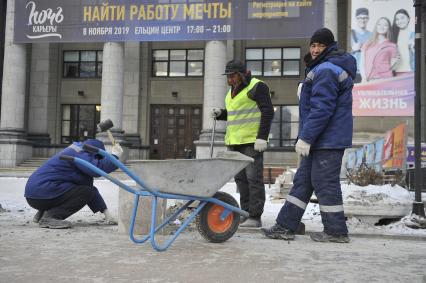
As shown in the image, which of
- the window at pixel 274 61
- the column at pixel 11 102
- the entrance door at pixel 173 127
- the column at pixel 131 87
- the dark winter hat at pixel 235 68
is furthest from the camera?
the entrance door at pixel 173 127

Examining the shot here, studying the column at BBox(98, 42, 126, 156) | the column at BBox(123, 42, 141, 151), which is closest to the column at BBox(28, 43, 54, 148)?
the column at BBox(123, 42, 141, 151)

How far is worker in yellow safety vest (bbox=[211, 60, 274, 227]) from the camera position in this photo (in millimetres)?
5762

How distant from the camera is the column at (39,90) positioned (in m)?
26.8

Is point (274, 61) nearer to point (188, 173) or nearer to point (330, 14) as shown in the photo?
point (330, 14)

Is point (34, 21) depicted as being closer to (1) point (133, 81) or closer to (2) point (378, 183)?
(1) point (133, 81)

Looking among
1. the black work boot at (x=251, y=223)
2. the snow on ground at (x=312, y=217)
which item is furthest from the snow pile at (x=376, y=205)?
the black work boot at (x=251, y=223)

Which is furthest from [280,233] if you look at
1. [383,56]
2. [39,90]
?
[39,90]

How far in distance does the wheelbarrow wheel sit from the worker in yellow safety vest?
2.77ft

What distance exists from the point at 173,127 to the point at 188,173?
876 inches

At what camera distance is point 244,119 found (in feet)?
19.4

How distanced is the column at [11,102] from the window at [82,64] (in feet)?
14.3

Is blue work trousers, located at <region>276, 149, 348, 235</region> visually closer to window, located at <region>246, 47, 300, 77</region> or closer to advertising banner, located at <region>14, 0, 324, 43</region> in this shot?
advertising banner, located at <region>14, 0, 324, 43</region>

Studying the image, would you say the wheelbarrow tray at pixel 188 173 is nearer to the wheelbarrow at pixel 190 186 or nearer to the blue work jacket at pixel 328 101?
the wheelbarrow at pixel 190 186

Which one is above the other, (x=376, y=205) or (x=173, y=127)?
(x=173, y=127)
